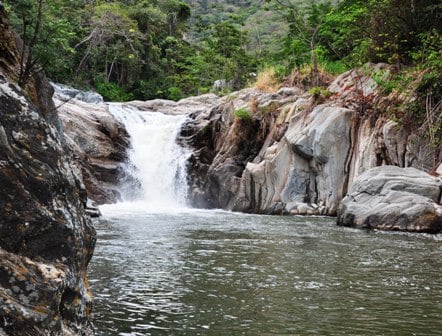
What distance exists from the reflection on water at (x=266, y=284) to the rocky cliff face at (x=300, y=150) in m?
5.26

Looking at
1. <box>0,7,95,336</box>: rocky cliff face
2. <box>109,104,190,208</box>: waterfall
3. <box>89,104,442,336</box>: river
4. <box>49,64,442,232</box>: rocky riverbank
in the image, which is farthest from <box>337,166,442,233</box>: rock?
<box>0,7,95,336</box>: rocky cliff face

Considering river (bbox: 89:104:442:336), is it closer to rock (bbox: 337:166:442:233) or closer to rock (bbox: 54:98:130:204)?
rock (bbox: 337:166:442:233)

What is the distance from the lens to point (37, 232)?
314 cm

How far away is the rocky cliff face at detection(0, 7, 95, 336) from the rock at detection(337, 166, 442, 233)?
9.91m

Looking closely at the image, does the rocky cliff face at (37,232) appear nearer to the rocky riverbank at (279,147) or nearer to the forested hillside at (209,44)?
the forested hillside at (209,44)

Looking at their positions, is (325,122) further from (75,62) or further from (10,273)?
(75,62)

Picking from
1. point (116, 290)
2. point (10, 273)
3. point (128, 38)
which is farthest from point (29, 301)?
point (128, 38)

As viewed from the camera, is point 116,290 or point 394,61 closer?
point 116,290

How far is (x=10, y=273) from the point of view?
283cm

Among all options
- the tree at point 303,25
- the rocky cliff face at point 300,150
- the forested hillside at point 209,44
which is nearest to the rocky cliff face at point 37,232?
the forested hillside at point 209,44

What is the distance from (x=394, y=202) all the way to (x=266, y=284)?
23.6 feet

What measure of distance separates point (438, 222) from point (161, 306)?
8.50 metres

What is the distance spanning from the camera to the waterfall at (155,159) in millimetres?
22328

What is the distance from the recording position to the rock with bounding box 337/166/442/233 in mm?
11953
